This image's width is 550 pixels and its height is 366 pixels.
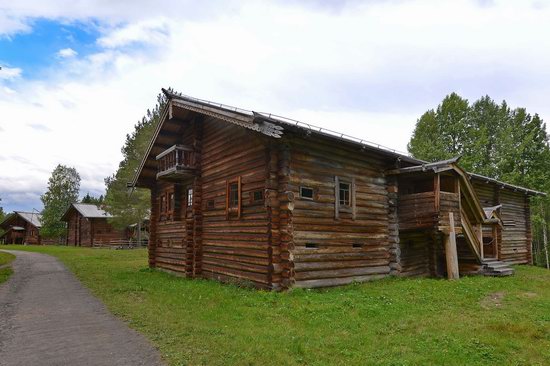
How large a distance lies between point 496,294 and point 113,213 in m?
37.6

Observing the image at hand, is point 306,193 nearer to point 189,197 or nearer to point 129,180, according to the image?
point 189,197

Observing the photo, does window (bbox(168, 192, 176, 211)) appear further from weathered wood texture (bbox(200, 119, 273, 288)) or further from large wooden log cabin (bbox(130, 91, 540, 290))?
weathered wood texture (bbox(200, 119, 273, 288))

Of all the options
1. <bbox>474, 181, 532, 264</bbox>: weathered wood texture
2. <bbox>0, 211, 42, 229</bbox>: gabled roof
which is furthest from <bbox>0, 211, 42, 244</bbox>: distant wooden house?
<bbox>474, 181, 532, 264</bbox>: weathered wood texture

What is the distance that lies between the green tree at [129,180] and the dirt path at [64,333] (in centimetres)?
2619

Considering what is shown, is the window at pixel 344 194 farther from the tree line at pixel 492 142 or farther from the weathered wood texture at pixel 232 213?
the tree line at pixel 492 142

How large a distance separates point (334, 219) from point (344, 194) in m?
1.31

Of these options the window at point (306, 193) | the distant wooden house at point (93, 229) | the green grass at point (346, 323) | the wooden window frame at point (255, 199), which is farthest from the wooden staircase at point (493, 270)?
the distant wooden house at point (93, 229)

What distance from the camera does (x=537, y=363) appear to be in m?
6.41

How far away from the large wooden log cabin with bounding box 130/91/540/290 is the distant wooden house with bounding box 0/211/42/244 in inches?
2307

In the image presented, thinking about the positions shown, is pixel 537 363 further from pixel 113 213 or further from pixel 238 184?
pixel 113 213

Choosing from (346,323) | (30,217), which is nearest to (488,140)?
(346,323)

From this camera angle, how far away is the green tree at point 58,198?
6159 centimetres

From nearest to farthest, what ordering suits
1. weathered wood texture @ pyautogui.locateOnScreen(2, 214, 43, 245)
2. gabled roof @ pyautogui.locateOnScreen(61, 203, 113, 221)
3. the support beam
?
the support beam → gabled roof @ pyautogui.locateOnScreen(61, 203, 113, 221) → weathered wood texture @ pyautogui.locateOnScreen(2, 214, 43, 245)

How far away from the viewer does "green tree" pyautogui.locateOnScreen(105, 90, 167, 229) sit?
128ft
